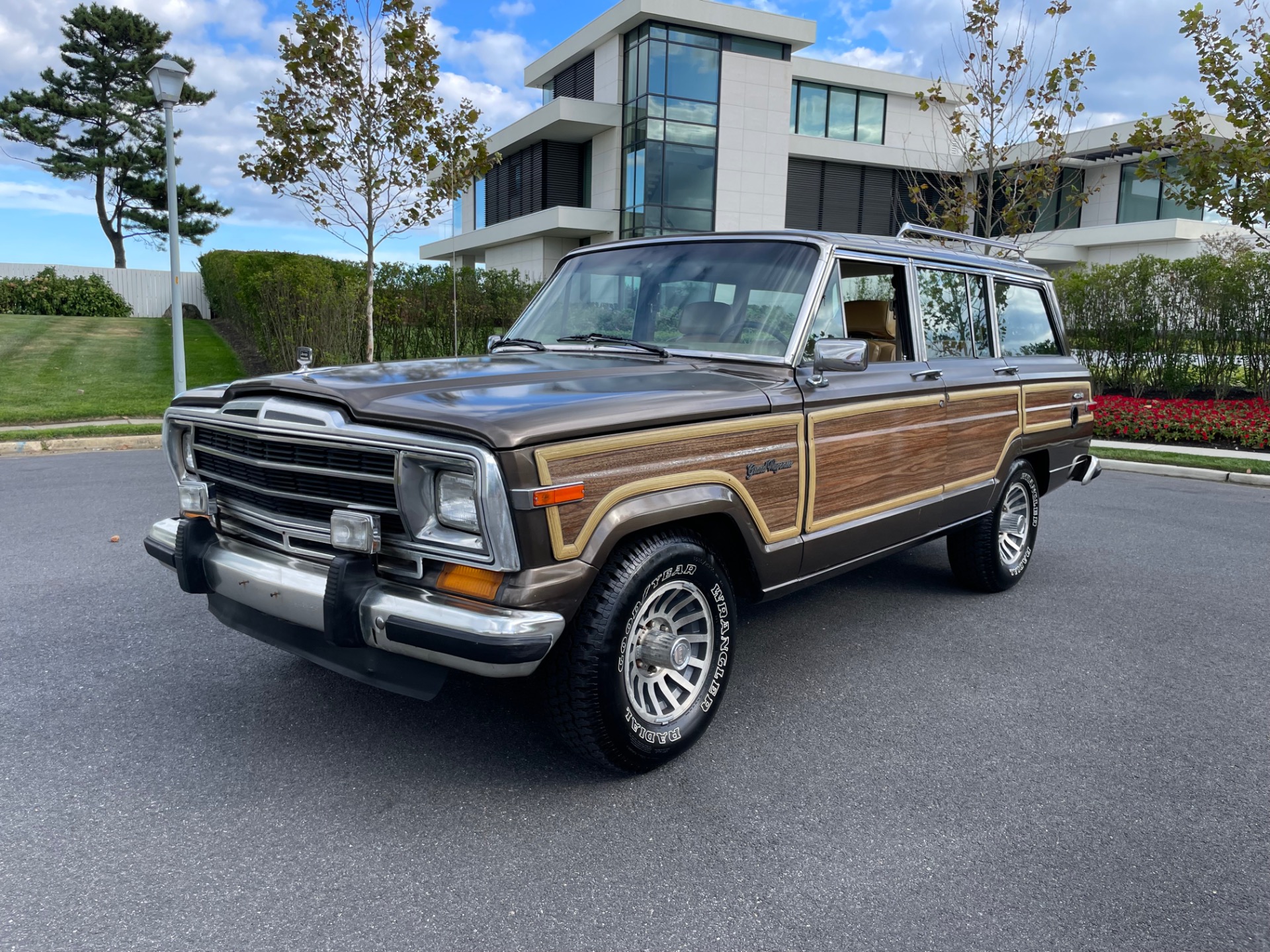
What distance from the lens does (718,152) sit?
31.7 meters

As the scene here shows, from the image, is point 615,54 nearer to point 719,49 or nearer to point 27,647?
point 719,49

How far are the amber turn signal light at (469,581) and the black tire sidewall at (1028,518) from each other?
363 centimetres

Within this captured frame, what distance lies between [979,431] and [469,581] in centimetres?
332

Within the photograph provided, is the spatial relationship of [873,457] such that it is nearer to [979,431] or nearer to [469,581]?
[979,431]

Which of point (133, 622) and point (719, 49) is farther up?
point (719, 49)

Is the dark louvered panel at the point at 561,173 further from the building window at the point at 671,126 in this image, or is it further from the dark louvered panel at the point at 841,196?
the dark louvered panel at the point at 841,196

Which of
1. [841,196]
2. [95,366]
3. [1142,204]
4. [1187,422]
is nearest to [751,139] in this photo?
[841,196]

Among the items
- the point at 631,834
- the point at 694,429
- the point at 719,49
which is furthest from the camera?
the point at 719,49

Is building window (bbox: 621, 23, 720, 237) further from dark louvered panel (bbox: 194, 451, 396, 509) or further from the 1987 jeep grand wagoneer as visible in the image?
dark louvered panel (bbox: 194, 451, 396, 509)

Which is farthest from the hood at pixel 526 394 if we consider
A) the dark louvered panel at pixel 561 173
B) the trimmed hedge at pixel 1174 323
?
the dark louvered panel at pixel 561 173

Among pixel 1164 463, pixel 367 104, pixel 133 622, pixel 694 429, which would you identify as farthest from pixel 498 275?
pixel 694 429

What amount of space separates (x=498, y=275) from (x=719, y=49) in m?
17.9

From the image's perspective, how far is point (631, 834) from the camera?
282 centimetres

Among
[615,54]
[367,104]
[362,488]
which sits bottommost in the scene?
[362,488]
